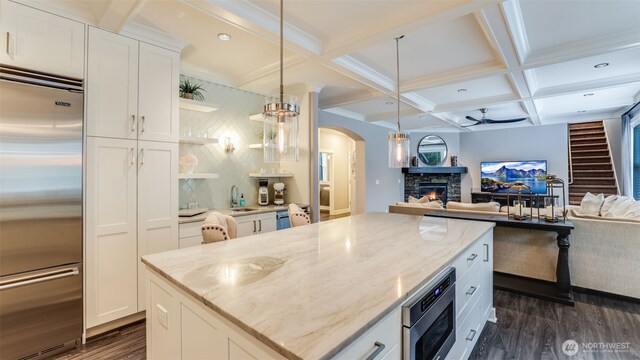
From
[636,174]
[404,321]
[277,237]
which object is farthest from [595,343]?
[636,174]

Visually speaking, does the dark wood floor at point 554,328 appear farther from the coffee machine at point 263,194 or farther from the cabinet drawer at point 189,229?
the coffee machine at point 263,194

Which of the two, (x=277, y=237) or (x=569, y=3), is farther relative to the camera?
(x=569, y=3)

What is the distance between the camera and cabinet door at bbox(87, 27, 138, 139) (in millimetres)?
2328

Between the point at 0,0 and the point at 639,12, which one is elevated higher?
the point at 639,12

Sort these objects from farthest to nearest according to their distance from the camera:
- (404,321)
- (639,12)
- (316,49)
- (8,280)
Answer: (316,49) → (639,12) → (8,280) → (404,321)

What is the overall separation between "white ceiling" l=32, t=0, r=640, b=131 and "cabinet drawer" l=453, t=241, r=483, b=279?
1.79 meters

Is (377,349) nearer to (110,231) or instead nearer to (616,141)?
(110,231)

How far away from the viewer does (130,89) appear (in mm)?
2535

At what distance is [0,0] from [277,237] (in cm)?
245

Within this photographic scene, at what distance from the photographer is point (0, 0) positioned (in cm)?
192

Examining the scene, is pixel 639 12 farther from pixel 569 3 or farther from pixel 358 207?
pixel 358 207

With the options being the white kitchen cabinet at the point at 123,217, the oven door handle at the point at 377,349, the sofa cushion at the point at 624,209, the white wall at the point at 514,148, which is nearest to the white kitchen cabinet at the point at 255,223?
the white kitchen cabinet at the point at 123,217

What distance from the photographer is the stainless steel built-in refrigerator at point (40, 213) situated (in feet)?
6.26

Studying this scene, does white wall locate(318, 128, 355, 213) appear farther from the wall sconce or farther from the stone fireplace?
the wall sconce
